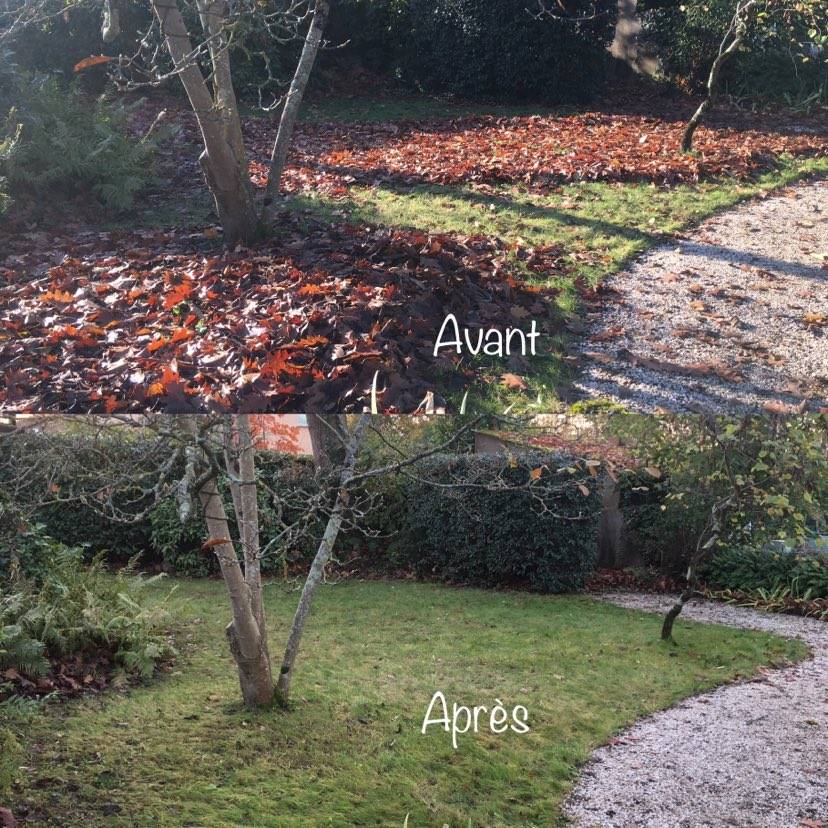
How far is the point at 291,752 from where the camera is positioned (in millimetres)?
4812

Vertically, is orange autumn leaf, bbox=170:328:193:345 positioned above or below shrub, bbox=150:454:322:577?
above

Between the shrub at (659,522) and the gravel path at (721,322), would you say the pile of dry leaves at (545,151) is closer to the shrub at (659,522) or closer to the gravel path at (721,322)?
the gravel path at (721,322)

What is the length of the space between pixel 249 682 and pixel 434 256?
8.22ft

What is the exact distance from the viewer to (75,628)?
5.71 metres

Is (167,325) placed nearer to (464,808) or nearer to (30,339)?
(30,339)

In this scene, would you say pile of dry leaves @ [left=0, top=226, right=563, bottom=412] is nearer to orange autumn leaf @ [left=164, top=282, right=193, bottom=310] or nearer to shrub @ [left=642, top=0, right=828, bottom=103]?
orange autumn leaf @ [left=164, top=282, right=193, bottom=310]

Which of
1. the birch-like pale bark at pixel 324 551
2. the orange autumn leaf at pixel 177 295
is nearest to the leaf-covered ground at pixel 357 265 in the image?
the orange autumn leaf at pixel 177 295

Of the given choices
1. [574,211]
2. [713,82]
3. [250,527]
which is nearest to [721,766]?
[250,527]

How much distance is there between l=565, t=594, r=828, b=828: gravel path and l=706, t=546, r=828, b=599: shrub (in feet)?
11.0

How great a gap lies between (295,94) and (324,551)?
234 centimetres

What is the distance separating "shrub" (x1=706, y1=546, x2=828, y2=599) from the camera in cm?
1009

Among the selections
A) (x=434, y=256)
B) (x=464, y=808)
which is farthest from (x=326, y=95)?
(x=464, y=808)

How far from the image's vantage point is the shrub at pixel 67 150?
4.12 meters

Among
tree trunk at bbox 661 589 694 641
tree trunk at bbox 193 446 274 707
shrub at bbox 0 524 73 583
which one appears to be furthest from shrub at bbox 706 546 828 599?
shrub at bbox 0 524 73 583
